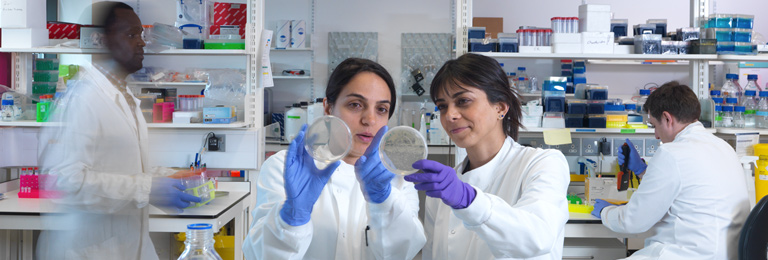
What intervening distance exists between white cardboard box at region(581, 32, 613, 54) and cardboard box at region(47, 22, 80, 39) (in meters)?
3.38

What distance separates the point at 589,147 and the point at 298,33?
10.9ft

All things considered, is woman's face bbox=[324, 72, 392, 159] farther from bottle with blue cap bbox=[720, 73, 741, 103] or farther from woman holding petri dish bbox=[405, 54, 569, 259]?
bottle with blue cap bbox=[720, 73, 741, 103]

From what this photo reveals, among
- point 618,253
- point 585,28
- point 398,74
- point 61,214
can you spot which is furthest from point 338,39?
point 61,214

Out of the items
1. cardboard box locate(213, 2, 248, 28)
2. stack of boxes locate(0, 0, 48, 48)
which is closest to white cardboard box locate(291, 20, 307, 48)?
cardboard box locate(213, 2, 248, 28)

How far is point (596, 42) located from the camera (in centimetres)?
353

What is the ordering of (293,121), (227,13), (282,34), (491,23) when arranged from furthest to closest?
(491,23) → (282,34) → (293,121) → (227,13)

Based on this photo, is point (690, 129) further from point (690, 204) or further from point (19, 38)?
point (19, 38)

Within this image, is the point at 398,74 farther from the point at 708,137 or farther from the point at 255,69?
the point at 708,137

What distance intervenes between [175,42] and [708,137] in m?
3.03

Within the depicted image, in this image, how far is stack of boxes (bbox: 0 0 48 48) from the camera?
3465 mm

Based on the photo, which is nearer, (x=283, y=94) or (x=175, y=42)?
(x=175, y=42)

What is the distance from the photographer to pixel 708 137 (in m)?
2.82

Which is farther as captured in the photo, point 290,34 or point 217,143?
point 290,34

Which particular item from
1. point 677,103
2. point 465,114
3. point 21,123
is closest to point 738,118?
point 677,103
